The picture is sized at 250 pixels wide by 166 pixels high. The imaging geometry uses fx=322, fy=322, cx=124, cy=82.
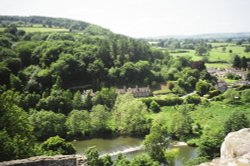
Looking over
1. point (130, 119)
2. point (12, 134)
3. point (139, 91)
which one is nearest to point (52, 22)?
point (139, 91)

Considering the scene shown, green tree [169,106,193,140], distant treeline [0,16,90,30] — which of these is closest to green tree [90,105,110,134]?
green tree [169,106,193,140]

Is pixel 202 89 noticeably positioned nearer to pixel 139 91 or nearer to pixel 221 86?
pixel 221 86

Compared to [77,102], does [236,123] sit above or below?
below

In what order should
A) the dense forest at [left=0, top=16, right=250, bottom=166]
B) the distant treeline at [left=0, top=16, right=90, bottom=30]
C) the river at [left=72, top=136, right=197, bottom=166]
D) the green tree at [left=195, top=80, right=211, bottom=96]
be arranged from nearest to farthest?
1. the dense forest at [left=0, top=16, right=250, bottom=166]
2. the river at [left=72, top=136, right=197, bottom=166]
3. the green tree at [left=195, top=80, right=211, bottom=96]
4. the distant treeline at [left=0, top=16, right=90, bottom=30]

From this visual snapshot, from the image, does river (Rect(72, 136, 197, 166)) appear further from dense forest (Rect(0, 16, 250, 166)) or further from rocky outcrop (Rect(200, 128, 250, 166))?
rocky outcrop (Rect(200, 128, 250, 166))

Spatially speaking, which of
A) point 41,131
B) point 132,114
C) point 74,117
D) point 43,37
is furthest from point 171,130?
point 43,37

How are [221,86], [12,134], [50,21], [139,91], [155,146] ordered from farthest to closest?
→ [50,21], [221,86], [139,91], [155,146], [12,134]
